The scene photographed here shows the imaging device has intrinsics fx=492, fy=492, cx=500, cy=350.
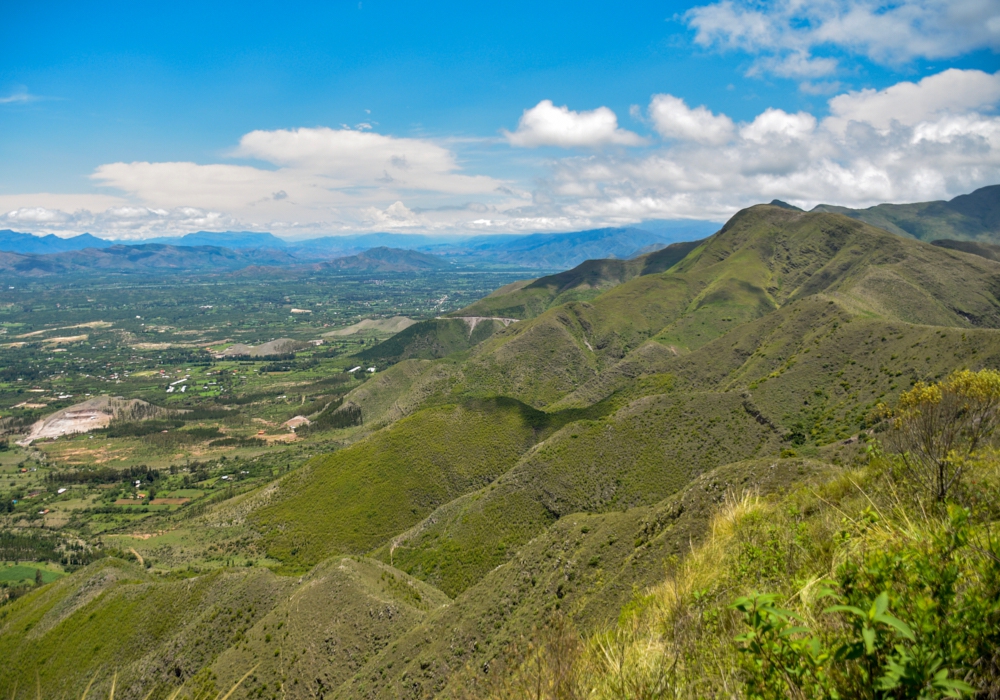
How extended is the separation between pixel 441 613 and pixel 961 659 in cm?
3869

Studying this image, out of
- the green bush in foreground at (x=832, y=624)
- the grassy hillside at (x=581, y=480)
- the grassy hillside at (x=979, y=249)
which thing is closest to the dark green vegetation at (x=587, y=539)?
the green bush in foreground at (x=832, y=624)

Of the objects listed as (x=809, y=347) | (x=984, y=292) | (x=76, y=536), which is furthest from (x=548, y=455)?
(x=984, y=292)

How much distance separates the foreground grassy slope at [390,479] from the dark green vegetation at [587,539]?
42cm

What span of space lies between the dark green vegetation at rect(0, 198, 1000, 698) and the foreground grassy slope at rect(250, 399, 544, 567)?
0.42 metres

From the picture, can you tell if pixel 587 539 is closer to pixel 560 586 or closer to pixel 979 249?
pixel 560 586

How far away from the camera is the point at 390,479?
77250 millimetres

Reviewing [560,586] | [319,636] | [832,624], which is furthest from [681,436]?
[832,624]

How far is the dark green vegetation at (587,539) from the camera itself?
258 inches

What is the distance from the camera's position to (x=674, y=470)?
61.3 m

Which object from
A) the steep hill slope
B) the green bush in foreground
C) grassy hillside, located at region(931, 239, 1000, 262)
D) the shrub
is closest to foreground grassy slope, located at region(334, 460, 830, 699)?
the shrub

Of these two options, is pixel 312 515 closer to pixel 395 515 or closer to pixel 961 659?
pixel 395 515

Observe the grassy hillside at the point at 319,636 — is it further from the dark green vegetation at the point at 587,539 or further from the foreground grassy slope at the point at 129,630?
the foreground grassy slope at the point at 129,630

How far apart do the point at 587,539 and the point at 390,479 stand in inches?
1811

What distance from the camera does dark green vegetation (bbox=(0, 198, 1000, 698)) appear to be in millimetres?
6562
